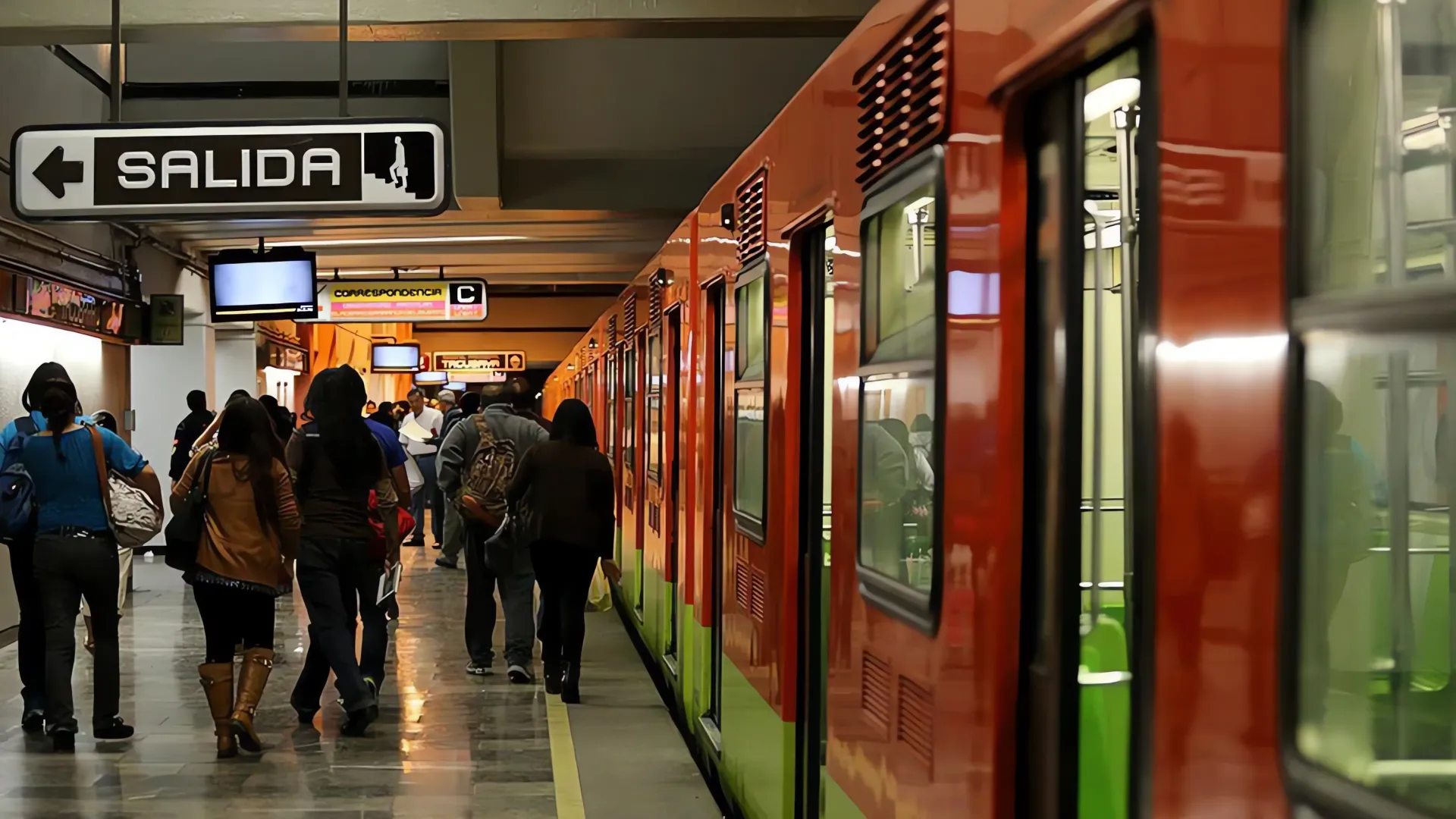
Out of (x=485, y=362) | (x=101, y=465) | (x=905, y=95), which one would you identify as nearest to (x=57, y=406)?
(x=101, y=465)

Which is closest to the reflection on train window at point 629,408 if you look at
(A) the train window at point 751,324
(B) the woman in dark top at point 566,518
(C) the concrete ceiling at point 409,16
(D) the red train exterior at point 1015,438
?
(B) the woman in dark top at point 566,518

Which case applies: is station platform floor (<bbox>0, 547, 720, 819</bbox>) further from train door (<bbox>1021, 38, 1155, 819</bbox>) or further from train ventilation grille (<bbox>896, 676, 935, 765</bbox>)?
train door (<bbox>1021, 38, 1155, 819</bbox>)

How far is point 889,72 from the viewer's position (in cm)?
311

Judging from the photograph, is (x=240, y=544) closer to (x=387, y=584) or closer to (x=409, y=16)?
(x=387, y=584)

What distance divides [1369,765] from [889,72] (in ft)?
6.59

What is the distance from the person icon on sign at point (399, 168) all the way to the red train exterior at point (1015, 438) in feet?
5.96

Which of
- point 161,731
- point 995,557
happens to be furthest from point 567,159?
point 995,557

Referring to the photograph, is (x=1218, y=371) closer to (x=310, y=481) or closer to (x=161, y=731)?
(x=310, y=481)

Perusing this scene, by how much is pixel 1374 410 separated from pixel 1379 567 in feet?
0.52

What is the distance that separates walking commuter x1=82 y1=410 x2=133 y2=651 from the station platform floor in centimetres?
38

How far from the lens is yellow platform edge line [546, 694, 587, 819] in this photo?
5832mm

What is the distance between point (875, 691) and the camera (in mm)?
3111

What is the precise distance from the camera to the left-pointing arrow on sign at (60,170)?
5.98m

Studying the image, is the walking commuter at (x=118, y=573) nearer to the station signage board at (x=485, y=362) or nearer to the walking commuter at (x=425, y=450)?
the walking commuter at (x=425, y=450)
